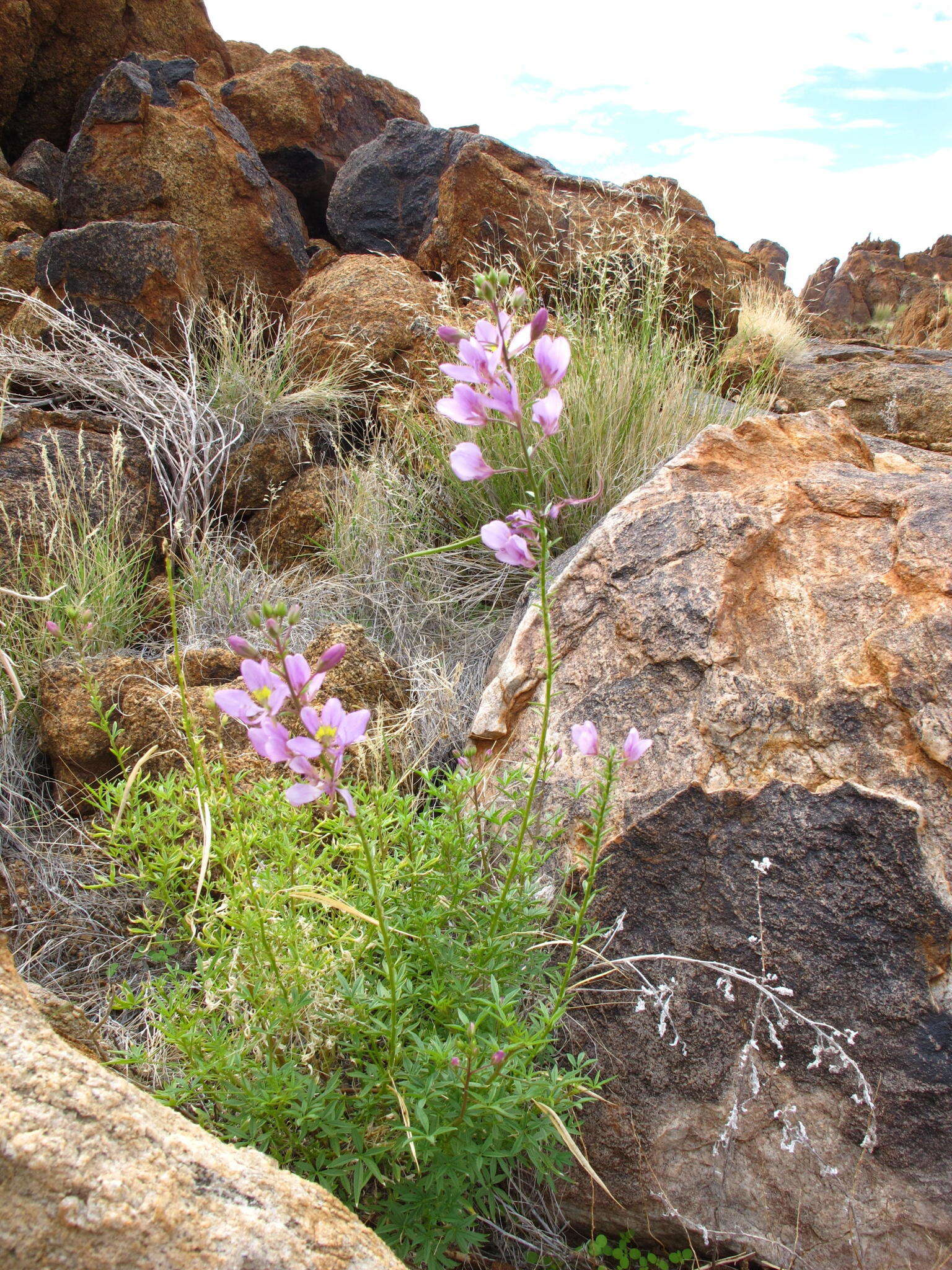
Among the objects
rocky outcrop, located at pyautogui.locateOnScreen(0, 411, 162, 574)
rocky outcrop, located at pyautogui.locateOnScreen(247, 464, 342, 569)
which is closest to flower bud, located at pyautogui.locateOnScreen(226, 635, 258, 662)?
rocky outcrop, located at pyautogui.locateOnScreen(0, 411, 162, 574)

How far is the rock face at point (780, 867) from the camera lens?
1.71 metres

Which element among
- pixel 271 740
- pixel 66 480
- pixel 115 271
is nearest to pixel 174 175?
pixel 115 271

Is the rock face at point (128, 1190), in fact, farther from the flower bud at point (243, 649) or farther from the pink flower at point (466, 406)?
the pink flower at point (466, 406)

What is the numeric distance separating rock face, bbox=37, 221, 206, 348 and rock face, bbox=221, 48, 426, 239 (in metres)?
4.41

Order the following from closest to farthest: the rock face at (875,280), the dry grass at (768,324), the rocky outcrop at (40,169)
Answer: the rocky outcrop at (40,169) → the dry grass at (768,324) → the rock face at (875,280)

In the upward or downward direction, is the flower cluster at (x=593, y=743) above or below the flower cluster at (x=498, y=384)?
below

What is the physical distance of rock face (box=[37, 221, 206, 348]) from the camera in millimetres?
5031

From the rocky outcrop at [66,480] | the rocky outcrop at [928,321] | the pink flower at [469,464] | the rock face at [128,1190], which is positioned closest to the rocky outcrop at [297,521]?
the rocky outcrop at [66,480]

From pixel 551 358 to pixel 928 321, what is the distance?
55.7 feet

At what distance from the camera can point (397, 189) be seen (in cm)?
729

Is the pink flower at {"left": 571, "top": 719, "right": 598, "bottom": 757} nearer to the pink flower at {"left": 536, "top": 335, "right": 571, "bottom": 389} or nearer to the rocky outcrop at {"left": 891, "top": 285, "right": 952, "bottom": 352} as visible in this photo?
the pink flower at {"left": 536, "top": 335, "right": 571, "bottom": 389}

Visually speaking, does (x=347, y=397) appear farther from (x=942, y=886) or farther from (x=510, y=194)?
(x=942, y=886)

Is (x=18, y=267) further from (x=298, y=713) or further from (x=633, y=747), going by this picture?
(x=633, y=747)

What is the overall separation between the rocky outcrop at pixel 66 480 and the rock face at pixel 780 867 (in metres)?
2.90
